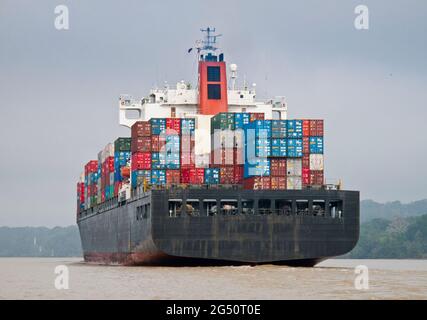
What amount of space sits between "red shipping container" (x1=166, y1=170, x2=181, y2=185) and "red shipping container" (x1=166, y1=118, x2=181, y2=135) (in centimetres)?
342

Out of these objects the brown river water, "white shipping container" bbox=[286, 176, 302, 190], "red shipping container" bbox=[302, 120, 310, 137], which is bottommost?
the brown river water

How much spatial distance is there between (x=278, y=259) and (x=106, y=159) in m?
29.8

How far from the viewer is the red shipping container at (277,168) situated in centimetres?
7575

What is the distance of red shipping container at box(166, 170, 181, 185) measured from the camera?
77.6m

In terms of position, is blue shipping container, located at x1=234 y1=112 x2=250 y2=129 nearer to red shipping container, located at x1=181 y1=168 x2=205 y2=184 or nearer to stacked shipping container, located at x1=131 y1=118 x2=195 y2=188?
stacked shipping container, located at x1=131 y1=118 x2=195 y2=188

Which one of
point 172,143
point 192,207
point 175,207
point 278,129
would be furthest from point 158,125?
point 278,129

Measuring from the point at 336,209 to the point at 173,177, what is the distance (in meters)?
12.5

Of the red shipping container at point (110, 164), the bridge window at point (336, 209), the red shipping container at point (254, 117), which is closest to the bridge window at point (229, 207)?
the bridge window at point (336, 209)

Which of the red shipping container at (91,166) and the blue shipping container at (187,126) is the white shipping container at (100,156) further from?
the blue shipping container at (187,126)

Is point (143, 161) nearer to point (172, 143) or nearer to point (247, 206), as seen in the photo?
point (172, 143)

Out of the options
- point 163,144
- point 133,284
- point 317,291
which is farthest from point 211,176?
point 317,291

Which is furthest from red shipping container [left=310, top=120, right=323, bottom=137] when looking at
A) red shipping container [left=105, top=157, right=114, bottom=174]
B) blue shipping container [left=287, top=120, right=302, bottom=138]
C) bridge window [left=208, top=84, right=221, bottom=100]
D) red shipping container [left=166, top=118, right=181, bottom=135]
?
red shipping container [left=105, top=157, right=114, bottom=174]

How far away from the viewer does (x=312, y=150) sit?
77.6 metres

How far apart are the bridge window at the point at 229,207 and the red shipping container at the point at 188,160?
527 centimetres
